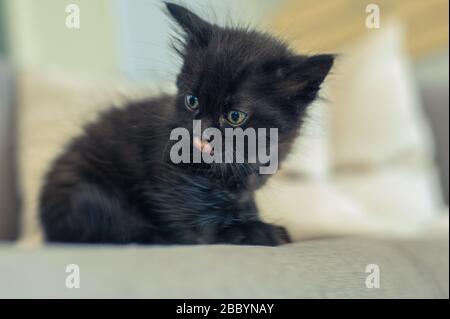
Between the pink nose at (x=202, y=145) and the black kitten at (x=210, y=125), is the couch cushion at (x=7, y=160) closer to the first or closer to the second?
the black kitten at (x=210, y=125)

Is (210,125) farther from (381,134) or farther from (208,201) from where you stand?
(381,134)

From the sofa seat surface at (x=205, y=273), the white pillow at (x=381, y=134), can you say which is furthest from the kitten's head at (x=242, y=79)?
the white pillow at (x=381, y=134)

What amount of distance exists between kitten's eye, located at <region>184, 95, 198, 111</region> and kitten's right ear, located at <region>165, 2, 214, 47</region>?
0.04 m

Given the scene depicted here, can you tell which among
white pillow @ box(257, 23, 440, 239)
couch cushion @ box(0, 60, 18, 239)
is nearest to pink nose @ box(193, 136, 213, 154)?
couch cushion @ box(0, 60, 18, 239)

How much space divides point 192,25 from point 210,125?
0.09 metres

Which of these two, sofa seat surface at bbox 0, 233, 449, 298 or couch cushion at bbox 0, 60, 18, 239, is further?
couch cushion at bbox 0, 60, 18, 239

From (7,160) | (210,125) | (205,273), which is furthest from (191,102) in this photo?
(7,160)

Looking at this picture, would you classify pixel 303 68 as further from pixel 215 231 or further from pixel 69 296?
pixel 69 296

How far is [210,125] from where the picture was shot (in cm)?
35

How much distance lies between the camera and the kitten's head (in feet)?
1.12

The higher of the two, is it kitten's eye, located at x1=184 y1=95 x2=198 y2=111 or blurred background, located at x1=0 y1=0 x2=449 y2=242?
blurred background, located at x1=0 y1=0 x2=449 y2=242

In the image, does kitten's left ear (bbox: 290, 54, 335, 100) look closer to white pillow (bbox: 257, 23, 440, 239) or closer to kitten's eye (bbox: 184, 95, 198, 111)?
kitten's eye (bbox: 184, 95, 198, 111)

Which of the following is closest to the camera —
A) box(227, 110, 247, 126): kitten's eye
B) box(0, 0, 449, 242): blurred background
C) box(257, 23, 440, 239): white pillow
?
box(227, 110, 247, 126): kitten's eye

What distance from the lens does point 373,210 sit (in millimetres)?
1128
